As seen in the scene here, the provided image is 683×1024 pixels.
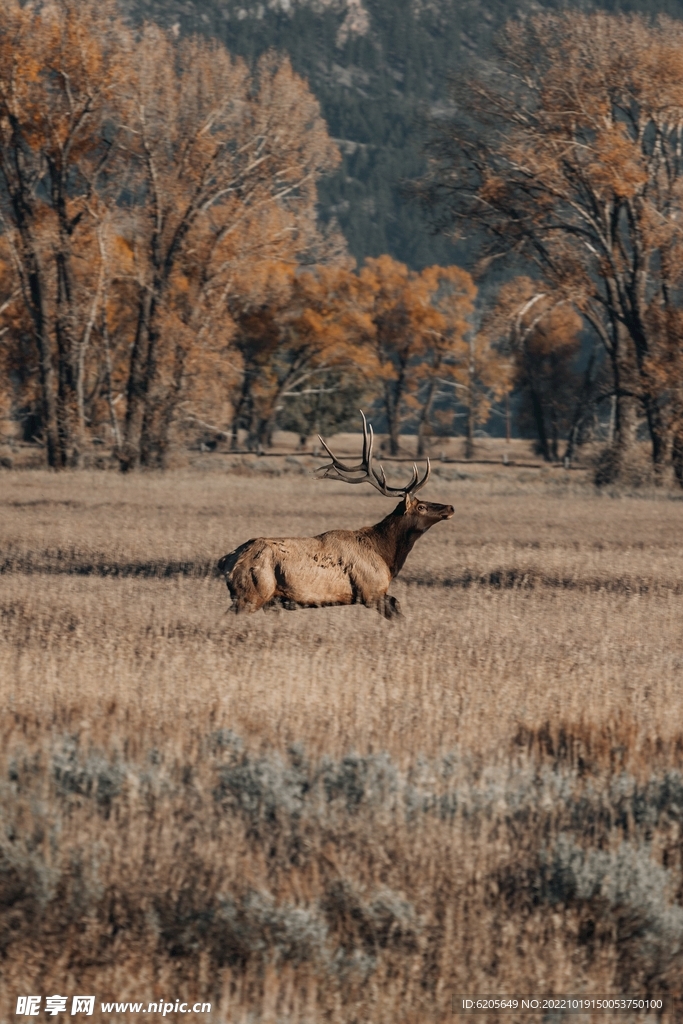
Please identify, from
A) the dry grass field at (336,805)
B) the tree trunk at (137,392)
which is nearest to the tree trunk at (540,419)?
the tree trunk at (137,392)

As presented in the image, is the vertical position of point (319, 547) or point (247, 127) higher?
point (247, 127)

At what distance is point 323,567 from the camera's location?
10.2 m

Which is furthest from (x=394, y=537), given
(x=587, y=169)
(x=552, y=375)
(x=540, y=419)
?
(x=552, y=375)

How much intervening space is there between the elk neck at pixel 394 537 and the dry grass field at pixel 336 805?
0.61m

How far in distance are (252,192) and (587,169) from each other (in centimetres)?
974

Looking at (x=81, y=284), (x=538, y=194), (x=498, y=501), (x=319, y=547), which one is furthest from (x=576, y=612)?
(x=81, y=284)

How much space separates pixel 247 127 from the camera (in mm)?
37188

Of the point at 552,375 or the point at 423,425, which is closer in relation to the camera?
the point at 552,375

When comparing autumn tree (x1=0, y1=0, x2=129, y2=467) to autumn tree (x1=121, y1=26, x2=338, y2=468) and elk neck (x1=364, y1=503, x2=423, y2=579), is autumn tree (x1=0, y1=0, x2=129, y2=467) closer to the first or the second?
autumn tree (x1=121, y1=26, x2=338, y2=468)

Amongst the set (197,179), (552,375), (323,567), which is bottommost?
(323,567)

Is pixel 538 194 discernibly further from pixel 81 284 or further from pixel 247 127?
pixel 81 284

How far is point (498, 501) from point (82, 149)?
51.2 ft

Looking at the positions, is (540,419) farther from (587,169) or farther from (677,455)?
(587,169)

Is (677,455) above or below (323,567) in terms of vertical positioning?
above
